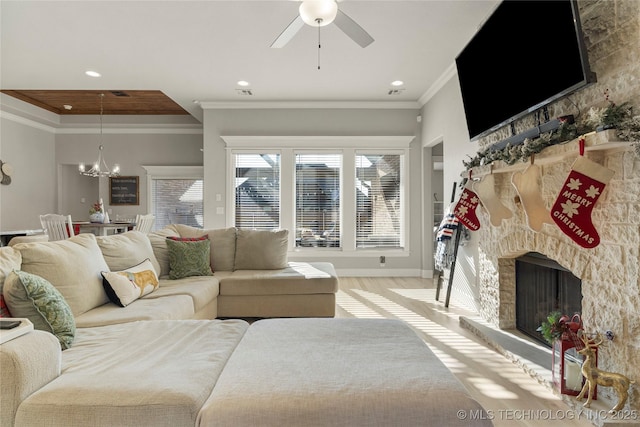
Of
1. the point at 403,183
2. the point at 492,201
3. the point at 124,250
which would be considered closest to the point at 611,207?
the point at 492,201

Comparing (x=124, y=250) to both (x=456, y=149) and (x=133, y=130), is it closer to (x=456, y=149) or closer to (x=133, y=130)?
(x=456, y=149)

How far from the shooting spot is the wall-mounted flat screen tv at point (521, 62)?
2014 millimetres

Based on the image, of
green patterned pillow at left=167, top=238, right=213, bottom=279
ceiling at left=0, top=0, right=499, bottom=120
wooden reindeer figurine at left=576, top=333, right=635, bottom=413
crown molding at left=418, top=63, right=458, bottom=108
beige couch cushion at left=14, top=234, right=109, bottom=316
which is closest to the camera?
wooden reindeer figurine at left=576, top=333, right=635, bottom=413

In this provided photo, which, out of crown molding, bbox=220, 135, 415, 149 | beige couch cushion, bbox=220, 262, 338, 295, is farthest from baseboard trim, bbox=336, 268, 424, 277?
beige couch cushion, bbox=220, 262, 338, 295

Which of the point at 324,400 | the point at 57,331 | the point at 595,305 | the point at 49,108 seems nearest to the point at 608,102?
the point at 595,305

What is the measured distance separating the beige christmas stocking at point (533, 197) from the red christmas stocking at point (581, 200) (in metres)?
0.39

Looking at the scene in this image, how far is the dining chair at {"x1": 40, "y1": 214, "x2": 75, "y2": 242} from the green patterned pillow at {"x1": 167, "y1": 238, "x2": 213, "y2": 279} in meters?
2.17

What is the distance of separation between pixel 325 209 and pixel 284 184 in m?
0.76

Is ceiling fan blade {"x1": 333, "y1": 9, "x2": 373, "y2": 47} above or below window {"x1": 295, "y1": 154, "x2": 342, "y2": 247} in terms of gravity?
above

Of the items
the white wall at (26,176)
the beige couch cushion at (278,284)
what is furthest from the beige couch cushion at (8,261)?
the white wall at (26,176)

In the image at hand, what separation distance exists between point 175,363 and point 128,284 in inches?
52.5

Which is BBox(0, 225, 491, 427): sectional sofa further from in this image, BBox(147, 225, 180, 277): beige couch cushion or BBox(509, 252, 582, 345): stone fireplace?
BBox(509, 252, 582, 345): stone fireplace

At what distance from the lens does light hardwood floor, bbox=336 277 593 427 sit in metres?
1.95

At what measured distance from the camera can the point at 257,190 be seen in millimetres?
5887
